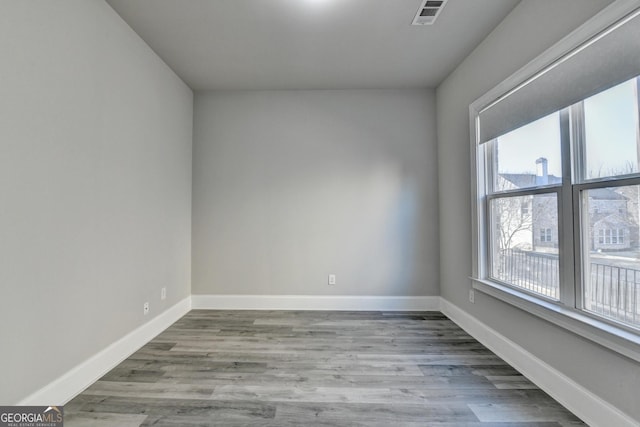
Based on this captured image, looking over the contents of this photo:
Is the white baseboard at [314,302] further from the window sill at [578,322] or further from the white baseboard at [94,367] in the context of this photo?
the window sill at [578,322]

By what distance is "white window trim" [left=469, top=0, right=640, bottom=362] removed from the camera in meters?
1.37

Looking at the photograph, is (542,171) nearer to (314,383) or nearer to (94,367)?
(314,383)

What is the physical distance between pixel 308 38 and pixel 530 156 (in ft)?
6.68

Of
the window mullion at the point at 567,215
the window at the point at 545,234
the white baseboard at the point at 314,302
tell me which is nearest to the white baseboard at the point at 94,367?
the white baseboard at the point at 314,302

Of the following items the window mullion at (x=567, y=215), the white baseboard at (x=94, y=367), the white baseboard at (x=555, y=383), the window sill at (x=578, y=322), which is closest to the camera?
the window sill at (x=578, y=322)

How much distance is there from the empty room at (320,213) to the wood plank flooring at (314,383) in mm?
18

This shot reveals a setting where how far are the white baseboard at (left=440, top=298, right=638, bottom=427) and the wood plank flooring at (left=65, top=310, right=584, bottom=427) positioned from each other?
55mm

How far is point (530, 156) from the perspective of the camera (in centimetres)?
206

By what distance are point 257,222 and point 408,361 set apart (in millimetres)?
2196

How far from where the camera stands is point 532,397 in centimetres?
175

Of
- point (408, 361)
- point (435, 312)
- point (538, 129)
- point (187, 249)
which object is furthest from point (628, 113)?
point (187, 249)

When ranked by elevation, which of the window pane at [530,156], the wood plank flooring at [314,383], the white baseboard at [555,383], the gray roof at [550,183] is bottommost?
the wood plank flooring at [314,383]

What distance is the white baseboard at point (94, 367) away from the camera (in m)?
1.58

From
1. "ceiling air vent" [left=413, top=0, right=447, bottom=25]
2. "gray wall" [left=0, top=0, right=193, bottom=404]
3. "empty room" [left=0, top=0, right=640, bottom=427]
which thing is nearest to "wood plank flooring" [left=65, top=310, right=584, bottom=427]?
"empty room" [left=0, top=0, right=640, bottom=427]
